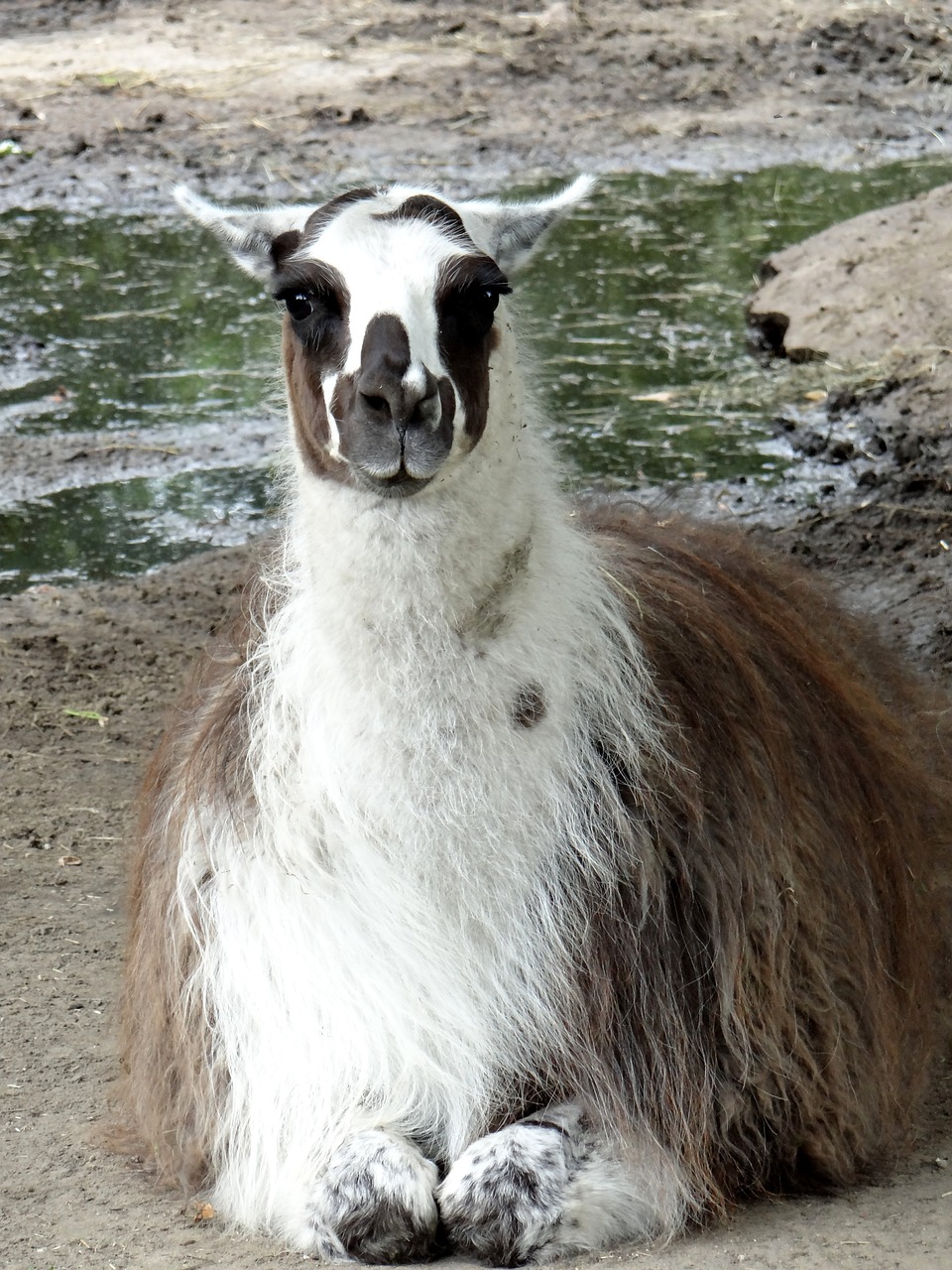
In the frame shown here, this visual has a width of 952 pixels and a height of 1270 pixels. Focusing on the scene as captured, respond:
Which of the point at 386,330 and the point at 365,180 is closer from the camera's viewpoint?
the point at 386,330

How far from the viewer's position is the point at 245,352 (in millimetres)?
8586

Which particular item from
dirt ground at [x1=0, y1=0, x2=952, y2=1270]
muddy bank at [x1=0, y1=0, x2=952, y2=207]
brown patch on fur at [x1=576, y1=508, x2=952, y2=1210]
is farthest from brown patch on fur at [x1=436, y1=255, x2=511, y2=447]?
muddy bank at [x1=0, y1=0, x2=952, y2=207]

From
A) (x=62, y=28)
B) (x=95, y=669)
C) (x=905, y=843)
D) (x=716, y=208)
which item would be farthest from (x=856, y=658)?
(x=62, y=28)

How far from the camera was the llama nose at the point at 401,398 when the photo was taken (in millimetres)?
2732

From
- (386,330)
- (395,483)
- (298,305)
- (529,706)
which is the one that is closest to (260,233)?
(298,305)

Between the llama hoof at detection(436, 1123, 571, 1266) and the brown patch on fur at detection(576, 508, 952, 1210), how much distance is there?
0.55ft

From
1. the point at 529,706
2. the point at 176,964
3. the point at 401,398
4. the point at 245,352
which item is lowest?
the point at 176,964

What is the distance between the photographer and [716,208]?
10.5m

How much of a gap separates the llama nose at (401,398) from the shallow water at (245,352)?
281cm

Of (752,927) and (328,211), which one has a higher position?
(328,211)

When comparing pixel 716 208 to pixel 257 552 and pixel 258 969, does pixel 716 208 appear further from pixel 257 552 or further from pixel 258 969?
pixel 258 969

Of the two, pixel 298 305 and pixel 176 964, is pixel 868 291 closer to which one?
pixel 298 305

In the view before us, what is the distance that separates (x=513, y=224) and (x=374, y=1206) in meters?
1.72

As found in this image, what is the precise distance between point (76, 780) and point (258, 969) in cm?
209
